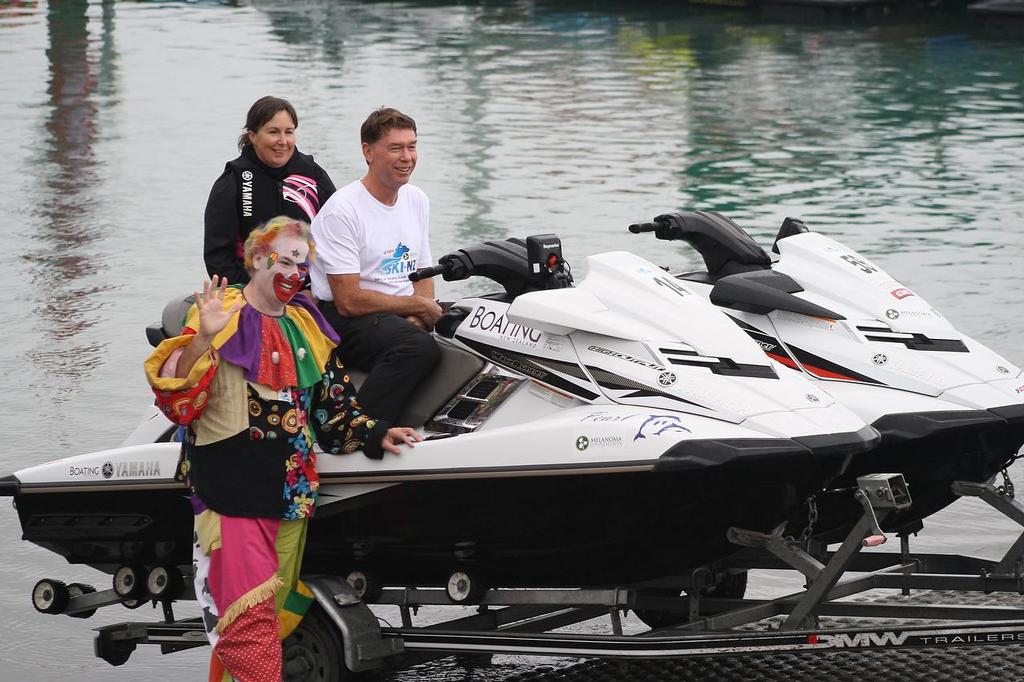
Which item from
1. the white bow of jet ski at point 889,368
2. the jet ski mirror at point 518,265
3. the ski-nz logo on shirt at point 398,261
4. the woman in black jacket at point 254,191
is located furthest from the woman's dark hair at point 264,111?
the white bow of jet ski at point 889,368

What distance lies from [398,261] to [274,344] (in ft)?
2.59

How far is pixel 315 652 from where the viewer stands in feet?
17.7

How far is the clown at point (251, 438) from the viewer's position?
4965mm

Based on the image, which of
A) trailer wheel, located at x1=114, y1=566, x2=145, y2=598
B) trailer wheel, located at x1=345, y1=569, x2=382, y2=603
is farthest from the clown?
trailer wheel, located at x1=114, y1=566, x2=145, y2=598

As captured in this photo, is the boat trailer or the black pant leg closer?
the boat trailer

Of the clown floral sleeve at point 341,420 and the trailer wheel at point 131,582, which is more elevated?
the clown floral sleeve at point 341,420

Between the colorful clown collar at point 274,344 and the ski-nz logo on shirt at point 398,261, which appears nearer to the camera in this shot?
the colorful clown collar at point 274,344

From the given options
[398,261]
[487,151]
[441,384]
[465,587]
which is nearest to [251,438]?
[441,384]

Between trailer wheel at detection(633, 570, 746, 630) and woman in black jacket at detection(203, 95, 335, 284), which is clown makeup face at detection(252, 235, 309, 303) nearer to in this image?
woman in black jacket at detection(203, 95, 335, 284)

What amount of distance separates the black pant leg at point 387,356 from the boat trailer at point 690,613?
0.59 metres

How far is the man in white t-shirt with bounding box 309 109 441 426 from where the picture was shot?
5.41 meters

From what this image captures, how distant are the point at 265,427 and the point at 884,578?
83.4 inches

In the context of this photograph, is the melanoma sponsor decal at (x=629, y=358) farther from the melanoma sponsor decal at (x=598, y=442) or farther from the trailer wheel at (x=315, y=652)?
the trailer wheel at (x=315, y=652)

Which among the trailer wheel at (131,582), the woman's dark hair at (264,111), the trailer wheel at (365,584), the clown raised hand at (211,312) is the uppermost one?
the woman's dark hair at (264,111)
